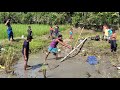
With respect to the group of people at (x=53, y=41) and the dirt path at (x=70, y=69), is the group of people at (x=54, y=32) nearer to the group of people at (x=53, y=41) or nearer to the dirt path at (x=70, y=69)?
the group of people at (x=53, y=41)

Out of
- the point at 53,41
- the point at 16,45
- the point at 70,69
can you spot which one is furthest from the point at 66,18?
the point at 70,69

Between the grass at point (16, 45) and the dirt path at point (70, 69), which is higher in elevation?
the grass at point (16, 45)

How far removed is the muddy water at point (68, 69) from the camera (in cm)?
1075

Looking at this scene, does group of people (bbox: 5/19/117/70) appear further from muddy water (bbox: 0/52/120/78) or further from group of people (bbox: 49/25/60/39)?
muddy water (bbox: 0/52/120/78)

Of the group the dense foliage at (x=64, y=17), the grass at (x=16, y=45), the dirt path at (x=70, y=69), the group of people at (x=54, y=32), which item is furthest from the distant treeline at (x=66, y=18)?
the dirt path at (x=70, y=69)

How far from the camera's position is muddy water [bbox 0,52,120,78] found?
10750mm

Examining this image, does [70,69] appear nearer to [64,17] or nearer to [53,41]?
[53,41]

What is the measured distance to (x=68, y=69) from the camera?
11609mm

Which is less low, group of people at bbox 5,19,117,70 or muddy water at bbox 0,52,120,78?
group of people at bbox 5,19,117,70

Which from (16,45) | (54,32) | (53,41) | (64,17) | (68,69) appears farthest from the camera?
(64,17)

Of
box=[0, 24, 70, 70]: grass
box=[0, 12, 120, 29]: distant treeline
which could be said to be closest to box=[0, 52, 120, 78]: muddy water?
box=[0, 24, 70, 70]: grass
